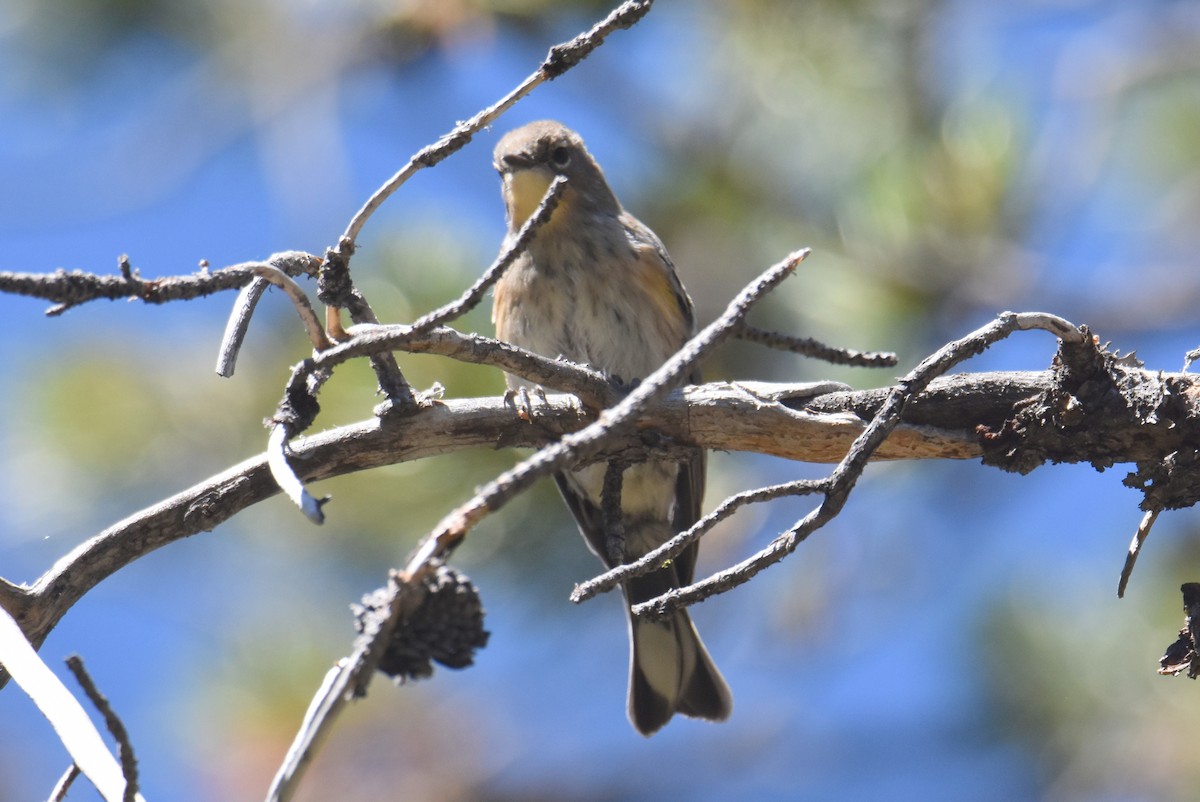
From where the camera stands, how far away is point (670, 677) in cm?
413

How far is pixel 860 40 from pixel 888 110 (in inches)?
11.5

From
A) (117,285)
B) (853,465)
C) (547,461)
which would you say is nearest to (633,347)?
(853,465)

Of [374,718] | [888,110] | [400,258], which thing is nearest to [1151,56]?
[888,110]

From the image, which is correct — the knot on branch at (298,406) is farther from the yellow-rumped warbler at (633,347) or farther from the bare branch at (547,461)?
the yellow-rumped warbler at (633,347)

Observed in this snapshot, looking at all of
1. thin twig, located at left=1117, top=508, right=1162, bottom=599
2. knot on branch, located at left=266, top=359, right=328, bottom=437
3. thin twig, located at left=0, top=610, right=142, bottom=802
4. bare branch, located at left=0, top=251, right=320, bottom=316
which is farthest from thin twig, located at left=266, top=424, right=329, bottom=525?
thin twig, located at left=1117, top=508, right=1162, bottom=599

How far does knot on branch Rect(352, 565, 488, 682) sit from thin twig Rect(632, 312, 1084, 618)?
0.81 ft

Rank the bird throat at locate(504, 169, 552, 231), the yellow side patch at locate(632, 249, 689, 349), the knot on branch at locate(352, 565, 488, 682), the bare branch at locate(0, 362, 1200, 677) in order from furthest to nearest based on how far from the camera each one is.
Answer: the bird throat at locate(504, 169, 552, 231)
the yellow side patch at locate(632, 249, 689, 349)
the bare branch at locate(0, 362, 1200, 677)
the knot on branch at locate(352, 565, 488, 682)

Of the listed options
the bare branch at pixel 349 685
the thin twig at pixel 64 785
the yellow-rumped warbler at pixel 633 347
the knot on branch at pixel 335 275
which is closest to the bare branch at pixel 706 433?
the knot on branch at pixel 335 275

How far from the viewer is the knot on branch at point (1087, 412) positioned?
2277mm

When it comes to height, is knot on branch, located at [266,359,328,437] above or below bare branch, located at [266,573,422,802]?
above

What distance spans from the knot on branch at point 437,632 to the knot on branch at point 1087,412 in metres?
1.09

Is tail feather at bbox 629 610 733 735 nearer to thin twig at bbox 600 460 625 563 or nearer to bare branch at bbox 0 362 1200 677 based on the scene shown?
thin twig at bbox 600 460 625 563

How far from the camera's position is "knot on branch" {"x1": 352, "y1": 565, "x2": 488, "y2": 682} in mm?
1778

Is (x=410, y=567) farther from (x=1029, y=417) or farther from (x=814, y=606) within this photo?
(x=814, y=606)
